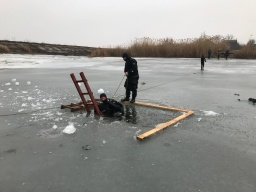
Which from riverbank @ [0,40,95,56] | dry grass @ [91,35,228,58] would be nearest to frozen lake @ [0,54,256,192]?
dry grass @ [91,35,228,58]

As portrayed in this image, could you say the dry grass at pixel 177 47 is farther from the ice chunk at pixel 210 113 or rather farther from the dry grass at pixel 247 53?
the ice chunk at pixel 210 113

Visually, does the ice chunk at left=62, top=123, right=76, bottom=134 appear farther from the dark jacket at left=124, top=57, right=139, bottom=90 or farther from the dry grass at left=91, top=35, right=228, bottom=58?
the dry grass at left=91, top=35, right=228, bottom=58

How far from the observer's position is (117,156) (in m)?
4.57

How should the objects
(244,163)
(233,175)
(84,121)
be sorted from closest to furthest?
(233,175)
(244,163)
(84,121)

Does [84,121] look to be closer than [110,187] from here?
No

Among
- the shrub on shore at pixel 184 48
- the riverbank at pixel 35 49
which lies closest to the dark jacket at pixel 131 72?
the shrub on shore at pixel 184 48

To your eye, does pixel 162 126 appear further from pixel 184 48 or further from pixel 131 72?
pixel 184 48

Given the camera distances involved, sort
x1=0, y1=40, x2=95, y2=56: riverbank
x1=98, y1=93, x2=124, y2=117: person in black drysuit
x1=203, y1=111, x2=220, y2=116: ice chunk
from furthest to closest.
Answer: x1=0, y1=40, x2=95, y2=56: riverbank < x1=203, y1=111, x2=220, y2=116: ice chunk < x1=98, y1=93, x2=124, y2=117: person in black drysuit

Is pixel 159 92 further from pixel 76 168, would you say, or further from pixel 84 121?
pixel 76 168

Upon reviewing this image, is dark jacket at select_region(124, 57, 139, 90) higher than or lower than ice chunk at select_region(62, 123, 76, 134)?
higher

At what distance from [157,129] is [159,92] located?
15.7 feet

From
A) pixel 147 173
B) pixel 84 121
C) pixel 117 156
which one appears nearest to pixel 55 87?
pixel 84 121

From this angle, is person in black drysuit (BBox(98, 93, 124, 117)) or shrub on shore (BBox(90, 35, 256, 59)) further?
shrub on shore (BBox(90, 35, 256, 59))

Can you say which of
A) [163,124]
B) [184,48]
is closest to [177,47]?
[184,48]
